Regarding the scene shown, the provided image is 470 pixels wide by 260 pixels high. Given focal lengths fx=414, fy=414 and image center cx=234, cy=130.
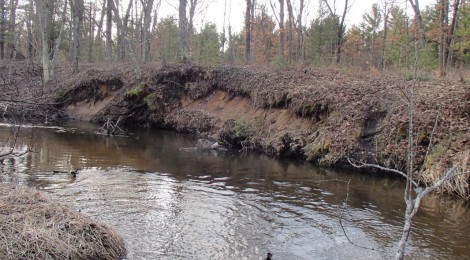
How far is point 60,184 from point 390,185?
29.2 feet

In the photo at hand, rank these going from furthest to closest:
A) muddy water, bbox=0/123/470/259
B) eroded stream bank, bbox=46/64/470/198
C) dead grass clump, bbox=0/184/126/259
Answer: eroded stream bank, bbox=46/64/470/198, muddy water, bbox=0/123/470/259, dead grass clump, bbox=0/184/126/259

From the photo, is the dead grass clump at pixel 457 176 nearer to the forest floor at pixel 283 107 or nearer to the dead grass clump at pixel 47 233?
the forest floor at pixel 283 107

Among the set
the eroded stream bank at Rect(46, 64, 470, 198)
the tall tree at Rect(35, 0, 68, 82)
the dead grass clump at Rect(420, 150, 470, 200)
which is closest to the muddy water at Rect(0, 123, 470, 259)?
the dead grass clump at Rect(420, 150, 470, 200)

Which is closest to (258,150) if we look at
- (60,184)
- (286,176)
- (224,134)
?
(224,134)

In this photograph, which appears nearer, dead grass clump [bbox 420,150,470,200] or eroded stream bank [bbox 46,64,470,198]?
dead grass clump [bbox 420,150,470,200]

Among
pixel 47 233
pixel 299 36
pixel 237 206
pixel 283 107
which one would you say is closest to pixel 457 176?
pixel 237 206

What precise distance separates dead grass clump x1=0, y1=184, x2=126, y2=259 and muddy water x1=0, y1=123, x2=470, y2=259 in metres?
0.59

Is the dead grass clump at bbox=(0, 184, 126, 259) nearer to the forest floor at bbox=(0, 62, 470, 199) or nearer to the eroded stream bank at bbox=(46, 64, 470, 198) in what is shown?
the forest floor at bbox=(0, 62, 470, 199)

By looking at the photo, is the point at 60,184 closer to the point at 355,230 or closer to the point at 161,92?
the point at 355,230

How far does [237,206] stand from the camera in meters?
9.10

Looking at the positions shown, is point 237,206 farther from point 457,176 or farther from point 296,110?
point 296,110

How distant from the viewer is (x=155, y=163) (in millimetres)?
13930

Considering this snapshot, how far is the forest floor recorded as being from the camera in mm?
11750

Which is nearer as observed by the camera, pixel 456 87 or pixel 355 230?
pixel 355 230
